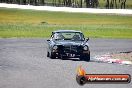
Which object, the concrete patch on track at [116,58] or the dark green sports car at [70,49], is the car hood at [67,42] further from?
the concrete patch on track at [116,58]

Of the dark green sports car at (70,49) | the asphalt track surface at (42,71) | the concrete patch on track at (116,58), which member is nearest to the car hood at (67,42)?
the dark green sports car at (70,49)

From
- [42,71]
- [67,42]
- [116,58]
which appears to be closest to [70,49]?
[67,42]

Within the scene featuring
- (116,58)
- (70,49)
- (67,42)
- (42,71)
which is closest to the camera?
(42,71)

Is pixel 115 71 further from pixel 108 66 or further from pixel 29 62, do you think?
pixel 29 62

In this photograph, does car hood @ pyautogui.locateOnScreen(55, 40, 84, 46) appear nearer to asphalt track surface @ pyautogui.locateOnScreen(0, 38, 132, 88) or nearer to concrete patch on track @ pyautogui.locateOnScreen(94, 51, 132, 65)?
asphalt track surface @ pyautogui.locateOnScreen(0, 38, 132, 88)

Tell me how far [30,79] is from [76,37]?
761cm

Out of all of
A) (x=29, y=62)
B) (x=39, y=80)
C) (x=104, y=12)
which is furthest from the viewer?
(x=104, y=12)

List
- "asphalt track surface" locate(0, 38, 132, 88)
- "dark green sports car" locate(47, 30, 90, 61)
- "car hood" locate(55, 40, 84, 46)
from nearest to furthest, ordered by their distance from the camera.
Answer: "asphalt track surface" locate(0, 38, 132, 88)
"dark green sports car" locate(47, 30, 90, 61)
"car hood" locate(55, 40, 84, 46)

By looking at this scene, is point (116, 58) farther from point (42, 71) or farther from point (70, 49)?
point (42, 71)

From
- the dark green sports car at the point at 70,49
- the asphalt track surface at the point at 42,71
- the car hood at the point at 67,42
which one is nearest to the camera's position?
the asphalt track surface at the point at 42,71

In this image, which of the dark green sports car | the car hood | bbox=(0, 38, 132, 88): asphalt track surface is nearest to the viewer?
bbox=(0, 38, 132, 88): asphalt track surface

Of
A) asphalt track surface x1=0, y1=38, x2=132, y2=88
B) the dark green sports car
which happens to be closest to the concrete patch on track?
the dark green sports car

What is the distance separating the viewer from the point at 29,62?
1909 cm

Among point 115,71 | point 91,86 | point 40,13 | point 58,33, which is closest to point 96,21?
point 40,13
